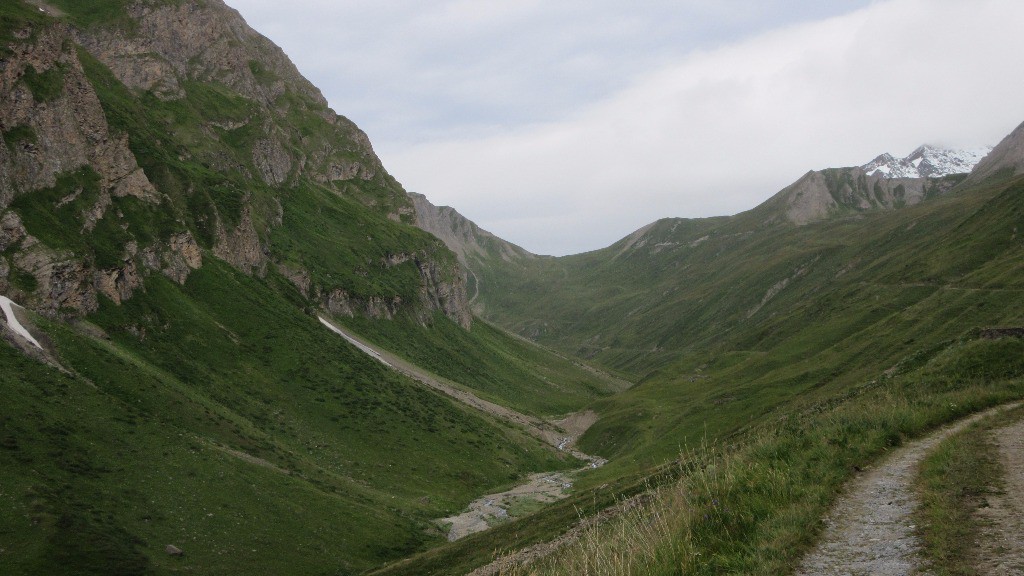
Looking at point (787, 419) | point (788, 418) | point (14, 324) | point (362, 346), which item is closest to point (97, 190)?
point (14, 324)

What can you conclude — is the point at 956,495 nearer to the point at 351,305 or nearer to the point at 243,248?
the point at 243,248

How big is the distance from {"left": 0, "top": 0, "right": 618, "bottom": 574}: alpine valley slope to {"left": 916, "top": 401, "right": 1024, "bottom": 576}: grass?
5263 cm

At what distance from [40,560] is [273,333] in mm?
77294

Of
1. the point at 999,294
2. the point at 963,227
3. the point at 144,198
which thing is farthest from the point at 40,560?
the point at 963,227

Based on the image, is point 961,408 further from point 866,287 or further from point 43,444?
point 866,287

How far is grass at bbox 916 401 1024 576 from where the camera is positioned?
1028 centimetres

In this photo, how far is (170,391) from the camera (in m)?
79.7

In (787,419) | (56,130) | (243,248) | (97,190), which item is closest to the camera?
(787,419)

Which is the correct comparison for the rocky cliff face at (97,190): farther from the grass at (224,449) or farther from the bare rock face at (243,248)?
the grass at (224,449)

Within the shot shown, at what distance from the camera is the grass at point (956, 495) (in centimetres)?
1028

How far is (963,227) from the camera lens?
184 m

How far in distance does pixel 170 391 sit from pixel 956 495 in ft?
277

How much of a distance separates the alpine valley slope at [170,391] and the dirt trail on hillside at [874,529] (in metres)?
51.1

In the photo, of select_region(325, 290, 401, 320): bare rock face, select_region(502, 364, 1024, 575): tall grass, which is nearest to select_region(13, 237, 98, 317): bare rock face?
select_region(502, 364, 1024, 575): tall grass
